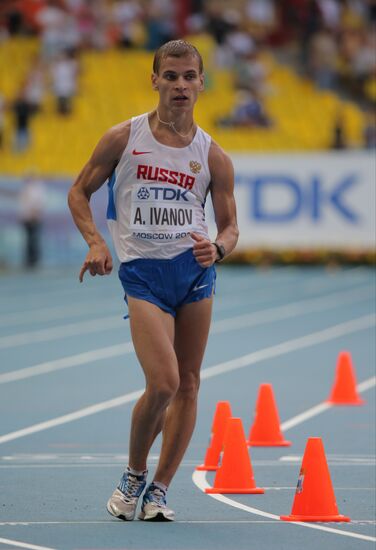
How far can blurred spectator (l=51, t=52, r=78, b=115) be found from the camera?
104 feet

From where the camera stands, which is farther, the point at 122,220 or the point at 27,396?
the point at 27,396

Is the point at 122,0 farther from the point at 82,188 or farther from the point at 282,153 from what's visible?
the point at 82,188

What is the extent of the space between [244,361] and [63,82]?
17.6m

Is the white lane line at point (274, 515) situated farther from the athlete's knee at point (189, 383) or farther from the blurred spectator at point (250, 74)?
the blurred spectator at point (250, 74)

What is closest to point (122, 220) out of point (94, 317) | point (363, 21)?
point (94, 317)

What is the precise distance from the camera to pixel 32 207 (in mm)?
27875

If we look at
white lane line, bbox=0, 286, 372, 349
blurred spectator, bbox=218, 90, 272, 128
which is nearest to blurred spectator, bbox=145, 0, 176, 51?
blurred spectator, bbox=218, 90, 272, 128

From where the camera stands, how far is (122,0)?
113ft

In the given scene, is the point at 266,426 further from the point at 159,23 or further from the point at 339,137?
the point at 159,23

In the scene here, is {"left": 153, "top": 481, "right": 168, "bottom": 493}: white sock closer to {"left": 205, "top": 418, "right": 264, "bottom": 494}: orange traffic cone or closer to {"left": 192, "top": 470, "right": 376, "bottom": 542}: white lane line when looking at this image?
{"left": 192, "top": 470, "right": 376, "bottom": 542}: white lane line

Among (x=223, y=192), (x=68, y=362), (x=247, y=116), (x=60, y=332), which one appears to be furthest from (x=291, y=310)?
(x=223, y=192)

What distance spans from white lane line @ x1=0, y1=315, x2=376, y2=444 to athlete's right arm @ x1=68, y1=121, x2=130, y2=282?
3.31 m

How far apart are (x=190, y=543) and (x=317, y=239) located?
21722 mm

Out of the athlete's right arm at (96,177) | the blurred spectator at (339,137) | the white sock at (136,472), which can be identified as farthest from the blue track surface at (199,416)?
the blurred spectator at (339,137)
